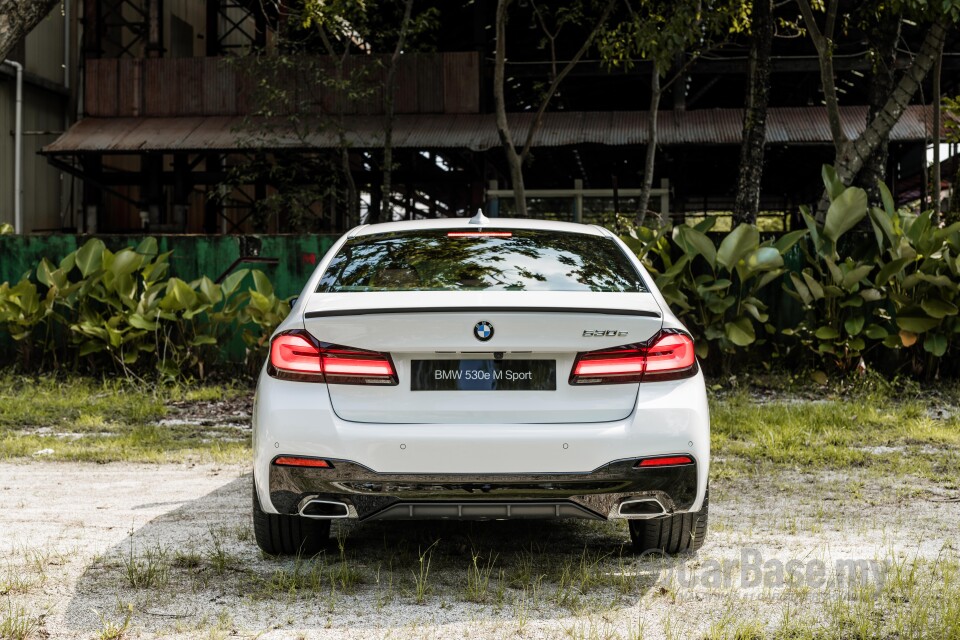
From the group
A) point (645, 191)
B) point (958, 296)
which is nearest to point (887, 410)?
point (958, 296)

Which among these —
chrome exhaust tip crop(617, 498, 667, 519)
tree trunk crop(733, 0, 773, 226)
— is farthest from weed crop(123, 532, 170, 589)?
tree trunk crop(733, 0, 773, 226)

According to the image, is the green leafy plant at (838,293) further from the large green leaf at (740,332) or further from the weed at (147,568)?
the weed at (147,568)

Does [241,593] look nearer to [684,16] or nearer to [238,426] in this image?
[238,426]

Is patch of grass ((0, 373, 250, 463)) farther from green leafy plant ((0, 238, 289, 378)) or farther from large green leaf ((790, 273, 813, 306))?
large green leaf ((790, 273, 813, 306))

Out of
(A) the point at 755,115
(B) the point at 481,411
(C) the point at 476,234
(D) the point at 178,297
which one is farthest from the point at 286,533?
(A) the point at 755,115

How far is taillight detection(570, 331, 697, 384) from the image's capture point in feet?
12.1

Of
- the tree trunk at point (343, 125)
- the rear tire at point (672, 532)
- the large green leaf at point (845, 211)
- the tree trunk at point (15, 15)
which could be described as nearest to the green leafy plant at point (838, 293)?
the large green leaf at point (845, 211)

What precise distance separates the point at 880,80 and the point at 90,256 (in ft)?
30.7

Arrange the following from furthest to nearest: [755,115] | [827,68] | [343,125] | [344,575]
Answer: [343,125], [755,115], [827,68], [344,575]

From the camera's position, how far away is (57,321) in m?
10.4

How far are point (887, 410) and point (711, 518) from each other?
404cm

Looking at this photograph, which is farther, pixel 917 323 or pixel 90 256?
pixel 90 256

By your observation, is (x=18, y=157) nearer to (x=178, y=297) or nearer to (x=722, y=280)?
(x=178, y=297)

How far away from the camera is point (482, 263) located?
421 centimetres
